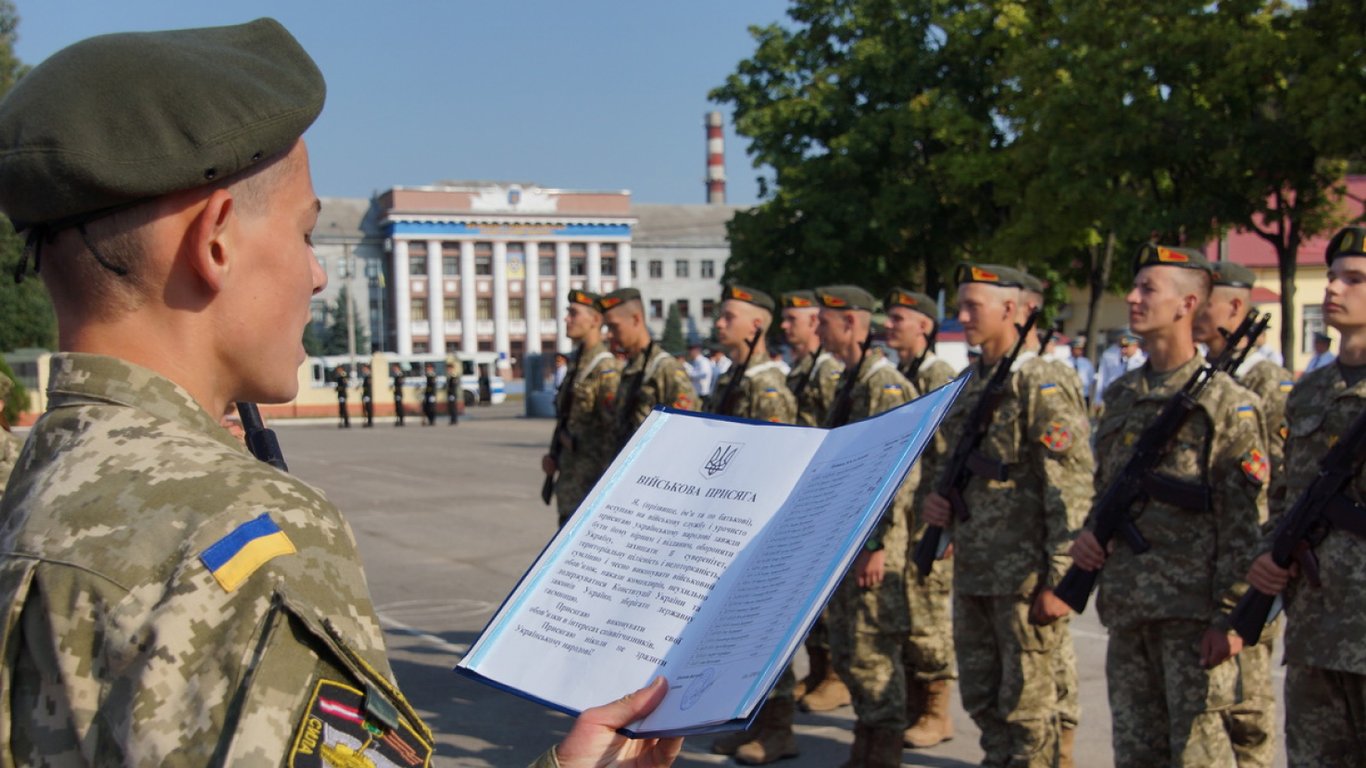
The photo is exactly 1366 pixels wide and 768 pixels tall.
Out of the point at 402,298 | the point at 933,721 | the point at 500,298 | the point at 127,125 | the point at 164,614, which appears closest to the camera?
the point at 164,614

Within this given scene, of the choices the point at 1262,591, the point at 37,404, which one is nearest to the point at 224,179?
the point at 1262,591

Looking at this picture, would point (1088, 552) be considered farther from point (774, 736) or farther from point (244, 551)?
point (244, 551)

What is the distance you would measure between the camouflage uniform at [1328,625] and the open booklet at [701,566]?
8.99 feet

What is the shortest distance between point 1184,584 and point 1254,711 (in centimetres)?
63

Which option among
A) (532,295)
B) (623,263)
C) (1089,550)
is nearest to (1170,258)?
(1089,550)

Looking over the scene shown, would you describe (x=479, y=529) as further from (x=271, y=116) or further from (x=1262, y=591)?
(x=271, y=116)

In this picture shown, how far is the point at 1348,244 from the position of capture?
13.4ft

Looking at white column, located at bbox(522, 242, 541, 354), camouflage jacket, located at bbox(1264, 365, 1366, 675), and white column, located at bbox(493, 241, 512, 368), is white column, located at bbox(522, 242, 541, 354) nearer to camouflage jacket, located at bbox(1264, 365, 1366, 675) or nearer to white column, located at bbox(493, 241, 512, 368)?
white column, located at bbox(493, 241, 512, 368)

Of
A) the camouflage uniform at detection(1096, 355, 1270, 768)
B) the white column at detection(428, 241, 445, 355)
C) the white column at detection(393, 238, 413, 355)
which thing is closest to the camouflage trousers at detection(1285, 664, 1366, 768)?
the camouflage uniform at detection(1096, 355, 1270, 768)

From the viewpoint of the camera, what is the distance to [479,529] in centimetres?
1210

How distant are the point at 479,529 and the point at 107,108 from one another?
11145 mm

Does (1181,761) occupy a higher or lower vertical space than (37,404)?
higher

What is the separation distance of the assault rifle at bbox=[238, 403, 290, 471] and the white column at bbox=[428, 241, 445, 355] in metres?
77.7

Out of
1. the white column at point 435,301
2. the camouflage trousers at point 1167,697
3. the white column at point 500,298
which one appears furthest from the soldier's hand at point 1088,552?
the white column at point 500,298
